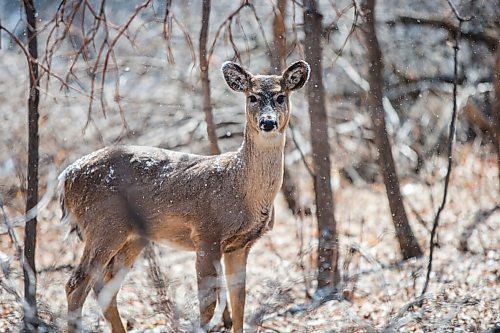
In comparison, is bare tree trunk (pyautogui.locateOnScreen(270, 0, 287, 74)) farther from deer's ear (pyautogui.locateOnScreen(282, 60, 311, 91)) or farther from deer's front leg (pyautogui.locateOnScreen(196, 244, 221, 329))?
deer's front leg (pyautogui.locateOnScreen(196, 244, 221, 329))

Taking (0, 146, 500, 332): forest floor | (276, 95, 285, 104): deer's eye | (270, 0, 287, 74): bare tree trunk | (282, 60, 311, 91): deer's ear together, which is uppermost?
(270, 0, 287, 74): bare tree trunk

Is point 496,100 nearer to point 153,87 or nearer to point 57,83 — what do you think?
point 153,87

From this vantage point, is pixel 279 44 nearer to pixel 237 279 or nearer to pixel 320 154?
pixel 320 154

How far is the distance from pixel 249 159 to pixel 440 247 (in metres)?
3.34

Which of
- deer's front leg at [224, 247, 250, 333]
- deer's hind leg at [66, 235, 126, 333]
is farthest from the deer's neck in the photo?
deer's hind leg at [66, 235, 126, 333]

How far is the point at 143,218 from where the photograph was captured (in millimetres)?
6410

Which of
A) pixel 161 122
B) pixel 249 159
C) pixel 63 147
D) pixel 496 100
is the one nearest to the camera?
pixel 249 159

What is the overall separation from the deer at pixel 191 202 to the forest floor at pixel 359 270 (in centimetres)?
21

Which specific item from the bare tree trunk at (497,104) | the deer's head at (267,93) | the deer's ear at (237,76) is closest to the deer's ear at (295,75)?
the deer's head at (267,93)

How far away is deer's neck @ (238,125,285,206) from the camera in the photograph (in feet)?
19.8

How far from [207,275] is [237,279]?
35cm

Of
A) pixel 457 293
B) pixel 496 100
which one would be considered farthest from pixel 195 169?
pixel 496 100

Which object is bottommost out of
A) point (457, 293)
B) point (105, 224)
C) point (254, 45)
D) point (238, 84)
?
point (457, 293)

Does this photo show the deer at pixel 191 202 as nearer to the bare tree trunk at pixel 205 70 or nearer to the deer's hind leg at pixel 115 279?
the deer's hind leg at pixel 115 279
